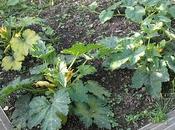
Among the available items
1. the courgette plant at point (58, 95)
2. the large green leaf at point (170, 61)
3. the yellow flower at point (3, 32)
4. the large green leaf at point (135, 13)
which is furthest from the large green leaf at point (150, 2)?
the yellow flower at point (3, 32)

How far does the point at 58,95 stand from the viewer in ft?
10.6

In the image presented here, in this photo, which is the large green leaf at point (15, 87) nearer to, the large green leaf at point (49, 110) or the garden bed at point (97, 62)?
the large green leaf at point (49, 110)

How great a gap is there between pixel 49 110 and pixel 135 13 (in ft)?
4.56

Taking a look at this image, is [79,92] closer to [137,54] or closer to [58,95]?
[58,95]

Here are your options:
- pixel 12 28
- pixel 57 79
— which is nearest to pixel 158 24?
pixel 57 79

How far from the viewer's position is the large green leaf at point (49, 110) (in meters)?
3.13

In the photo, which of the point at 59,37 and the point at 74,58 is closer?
the point at 74,58

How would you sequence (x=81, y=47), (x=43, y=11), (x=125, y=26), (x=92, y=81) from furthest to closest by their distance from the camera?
(x=43, y=11) → (x=125, y=26) → (x=92, y=81) → (x=81, y=47)

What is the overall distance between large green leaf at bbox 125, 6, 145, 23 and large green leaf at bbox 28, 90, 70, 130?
1167 millimetres

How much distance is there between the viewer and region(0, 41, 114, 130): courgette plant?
3.20m

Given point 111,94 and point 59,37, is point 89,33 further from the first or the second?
point 111,94

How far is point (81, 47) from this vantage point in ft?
10.8

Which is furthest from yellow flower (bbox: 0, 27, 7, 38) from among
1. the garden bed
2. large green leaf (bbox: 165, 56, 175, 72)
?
large green leaf (bbox: 165, 56, 175, 72)

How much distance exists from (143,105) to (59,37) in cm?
133
